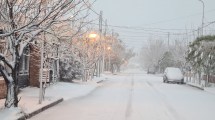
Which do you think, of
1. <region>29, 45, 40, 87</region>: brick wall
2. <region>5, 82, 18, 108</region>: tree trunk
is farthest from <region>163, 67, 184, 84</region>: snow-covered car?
<region>5, 82, 18, 108</region>: tree trunk

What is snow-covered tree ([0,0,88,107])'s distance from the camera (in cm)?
1454

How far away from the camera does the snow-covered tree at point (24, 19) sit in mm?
14539

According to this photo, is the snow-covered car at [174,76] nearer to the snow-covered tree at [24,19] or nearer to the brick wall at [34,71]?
the brick wall at [34,71]

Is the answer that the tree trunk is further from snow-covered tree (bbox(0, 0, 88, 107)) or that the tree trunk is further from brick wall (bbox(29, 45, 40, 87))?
brick wall (bbox(29, 45, 40, 87))

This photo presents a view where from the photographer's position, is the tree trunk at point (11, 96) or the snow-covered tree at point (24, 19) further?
the tree trunk at point (11, 96)

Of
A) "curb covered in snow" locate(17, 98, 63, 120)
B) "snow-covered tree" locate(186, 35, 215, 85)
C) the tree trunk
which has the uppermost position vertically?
"snow-covered tree" locate(186, 35, 215, 85)

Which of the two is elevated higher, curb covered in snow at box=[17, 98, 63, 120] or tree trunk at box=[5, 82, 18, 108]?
tree trunk at box=[5, 82, 18, 108]

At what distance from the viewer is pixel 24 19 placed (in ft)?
53.5

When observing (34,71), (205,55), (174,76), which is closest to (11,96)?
(34,71)

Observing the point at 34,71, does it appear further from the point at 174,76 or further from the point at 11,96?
the point at 174,76

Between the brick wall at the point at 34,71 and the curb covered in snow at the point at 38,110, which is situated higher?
the brick wall at the point at 34,71

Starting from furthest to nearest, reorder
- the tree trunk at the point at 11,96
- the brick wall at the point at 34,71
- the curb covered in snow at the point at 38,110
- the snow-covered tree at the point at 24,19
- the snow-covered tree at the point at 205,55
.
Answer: the snow-covered tree at the point at 205,55, the brick wall at the point at 34,71, the tree trunk at the point at 11,96, the curb covered in snow at the point at 38,110, the snow-covered tree at the point at 24,19

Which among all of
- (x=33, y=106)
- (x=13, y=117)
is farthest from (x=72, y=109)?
(x=13, y=117)

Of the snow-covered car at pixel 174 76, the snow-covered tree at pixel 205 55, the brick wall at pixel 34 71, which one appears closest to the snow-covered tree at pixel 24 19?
the brick wall at pixel 34 71
